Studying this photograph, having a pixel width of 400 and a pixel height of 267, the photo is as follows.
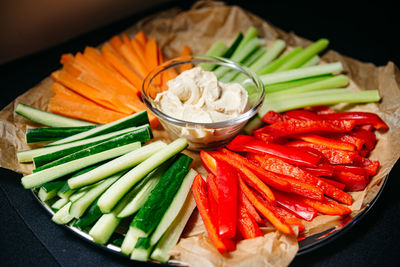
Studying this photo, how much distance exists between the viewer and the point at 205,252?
6.13ft

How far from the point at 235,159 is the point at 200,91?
658 mm

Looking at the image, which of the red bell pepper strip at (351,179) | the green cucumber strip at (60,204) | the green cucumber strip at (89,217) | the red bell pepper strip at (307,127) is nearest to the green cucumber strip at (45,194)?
the green cucumber strip at (60,204)

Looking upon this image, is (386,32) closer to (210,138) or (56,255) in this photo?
(210,138)

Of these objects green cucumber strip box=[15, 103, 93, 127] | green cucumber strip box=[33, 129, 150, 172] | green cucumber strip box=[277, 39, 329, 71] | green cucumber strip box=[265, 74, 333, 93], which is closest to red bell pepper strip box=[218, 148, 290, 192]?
green cucumber strip box=[33, 129, 150, 172]

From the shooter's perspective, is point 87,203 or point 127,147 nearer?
point 87,203

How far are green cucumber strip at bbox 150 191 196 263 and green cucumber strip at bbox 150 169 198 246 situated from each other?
6 centimetres

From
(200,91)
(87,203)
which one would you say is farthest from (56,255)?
(200,91)

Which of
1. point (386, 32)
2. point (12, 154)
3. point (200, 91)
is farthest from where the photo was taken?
point (386, 32)

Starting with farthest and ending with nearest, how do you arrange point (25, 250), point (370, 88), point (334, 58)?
point (334, 58) < point (370, 88) < point (25, 250)

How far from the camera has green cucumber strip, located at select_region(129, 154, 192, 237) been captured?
6.00ft

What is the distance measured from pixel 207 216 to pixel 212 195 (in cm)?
19

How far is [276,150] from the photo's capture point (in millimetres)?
2285

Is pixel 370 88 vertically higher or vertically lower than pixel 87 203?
lower

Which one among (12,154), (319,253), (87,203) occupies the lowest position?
(319,253)
